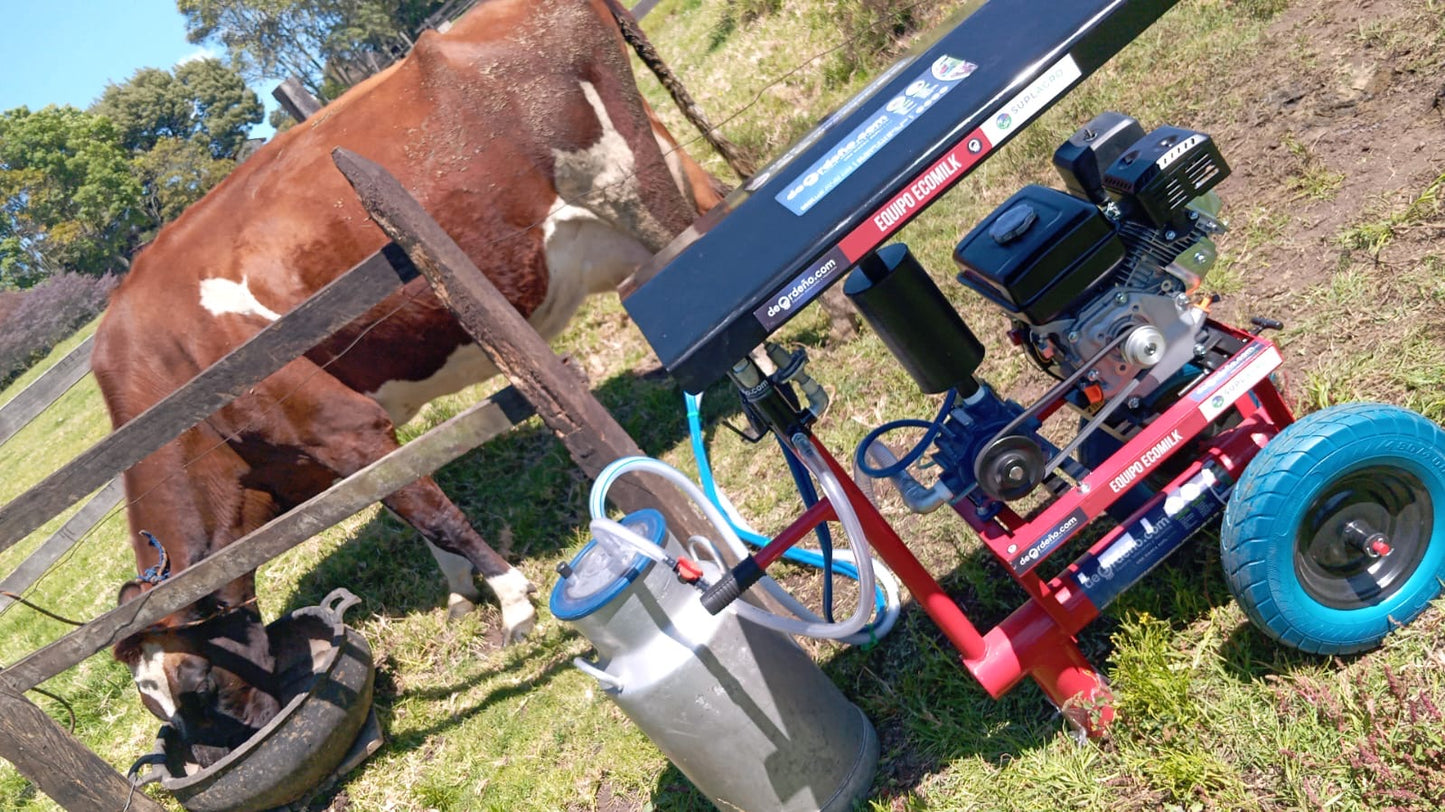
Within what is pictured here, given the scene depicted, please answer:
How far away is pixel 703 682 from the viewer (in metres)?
2.65

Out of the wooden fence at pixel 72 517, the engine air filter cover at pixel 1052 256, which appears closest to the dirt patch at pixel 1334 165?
the engine air filter cover at pixel 1052 256

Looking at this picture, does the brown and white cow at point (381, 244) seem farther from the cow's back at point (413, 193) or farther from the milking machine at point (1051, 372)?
the milking machine at point (1051, 372)

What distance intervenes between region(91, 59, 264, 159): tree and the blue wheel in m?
72.4

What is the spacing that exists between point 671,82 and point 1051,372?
3849 mm

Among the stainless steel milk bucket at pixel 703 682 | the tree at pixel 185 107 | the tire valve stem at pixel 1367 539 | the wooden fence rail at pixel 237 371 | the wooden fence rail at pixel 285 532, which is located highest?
the tree at pixel 185 107

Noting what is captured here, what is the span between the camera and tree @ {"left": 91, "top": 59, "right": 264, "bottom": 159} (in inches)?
2574

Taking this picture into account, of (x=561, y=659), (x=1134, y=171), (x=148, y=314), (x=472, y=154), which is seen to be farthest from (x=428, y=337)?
(x=1134, y=171)

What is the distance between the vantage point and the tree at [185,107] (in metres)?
65.4

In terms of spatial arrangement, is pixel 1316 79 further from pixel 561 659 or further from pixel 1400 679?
pixel 561 659

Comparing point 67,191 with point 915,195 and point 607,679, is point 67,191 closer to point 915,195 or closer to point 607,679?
point 607,679

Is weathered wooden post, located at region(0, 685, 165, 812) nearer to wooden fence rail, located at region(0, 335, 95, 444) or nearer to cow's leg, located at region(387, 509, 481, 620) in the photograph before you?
cow's leg, located at region(387, 509, 481, 620)

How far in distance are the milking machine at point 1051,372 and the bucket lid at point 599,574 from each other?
56mm

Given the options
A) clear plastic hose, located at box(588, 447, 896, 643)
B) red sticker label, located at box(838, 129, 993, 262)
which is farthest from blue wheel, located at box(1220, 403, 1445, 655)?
red sticker label, located at box(838, 129, 993, 262)

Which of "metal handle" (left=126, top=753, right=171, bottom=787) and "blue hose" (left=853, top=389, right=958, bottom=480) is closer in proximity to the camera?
"blue hose" (left=853, top=389, right=958, bottom=480)
